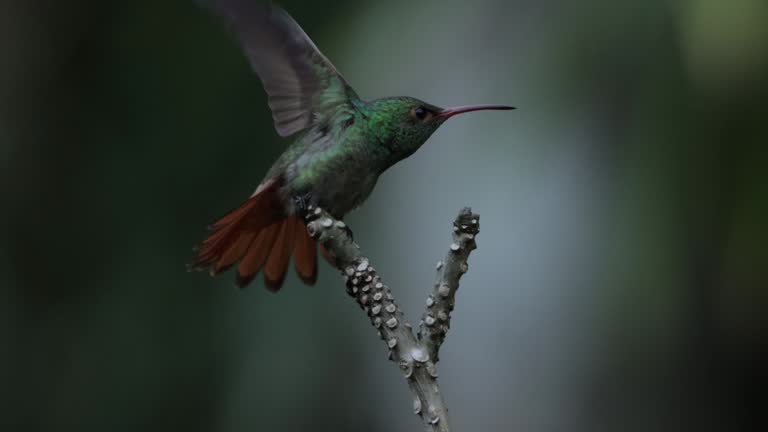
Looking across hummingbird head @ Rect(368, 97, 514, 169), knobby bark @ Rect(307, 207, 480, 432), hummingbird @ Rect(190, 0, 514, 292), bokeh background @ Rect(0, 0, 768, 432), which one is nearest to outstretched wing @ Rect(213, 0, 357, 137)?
hummingbird @ Rect(190, 0, 514, 292)

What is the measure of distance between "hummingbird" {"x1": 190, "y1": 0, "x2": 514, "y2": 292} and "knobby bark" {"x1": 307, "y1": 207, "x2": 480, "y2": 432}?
0.61 meters

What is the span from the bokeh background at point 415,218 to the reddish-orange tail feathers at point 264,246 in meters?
1.46

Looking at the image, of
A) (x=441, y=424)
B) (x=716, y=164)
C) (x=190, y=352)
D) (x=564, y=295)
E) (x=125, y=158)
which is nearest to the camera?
(x=441, y=424)

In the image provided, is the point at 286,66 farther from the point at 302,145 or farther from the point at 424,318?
the point at 424,318

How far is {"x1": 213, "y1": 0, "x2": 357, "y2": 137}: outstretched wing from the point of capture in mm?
1879

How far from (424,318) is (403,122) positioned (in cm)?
81

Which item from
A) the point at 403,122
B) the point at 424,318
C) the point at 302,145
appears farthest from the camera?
the point at 302,145

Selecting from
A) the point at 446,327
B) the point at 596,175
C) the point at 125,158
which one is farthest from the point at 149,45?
the point at 446,327

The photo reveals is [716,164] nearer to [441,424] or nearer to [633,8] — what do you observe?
[633,8]

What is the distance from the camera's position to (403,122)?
1.93 m

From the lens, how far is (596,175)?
10.8ft

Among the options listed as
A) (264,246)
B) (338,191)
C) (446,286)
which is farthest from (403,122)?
(446,286)

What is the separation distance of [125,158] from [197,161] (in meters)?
0.32

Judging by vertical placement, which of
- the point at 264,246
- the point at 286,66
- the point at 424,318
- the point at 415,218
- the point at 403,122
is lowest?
the point at 415,218
